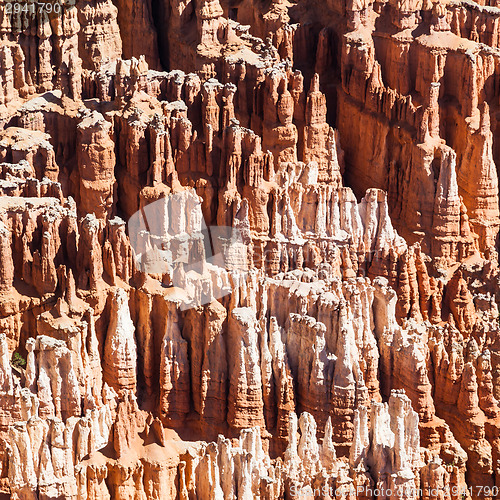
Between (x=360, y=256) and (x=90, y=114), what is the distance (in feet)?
31.4

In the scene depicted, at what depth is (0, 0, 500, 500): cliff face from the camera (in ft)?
174

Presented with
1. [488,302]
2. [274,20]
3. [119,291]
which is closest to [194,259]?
[119,291]

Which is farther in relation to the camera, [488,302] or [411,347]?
[488,302]

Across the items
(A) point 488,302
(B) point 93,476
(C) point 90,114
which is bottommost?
(B) point 93,476

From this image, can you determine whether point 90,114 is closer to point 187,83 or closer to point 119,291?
point 187,83

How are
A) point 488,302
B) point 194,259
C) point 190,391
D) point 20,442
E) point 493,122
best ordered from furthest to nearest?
point 493,122
point 488,302
point 194,259
point 190,391
point 20,442

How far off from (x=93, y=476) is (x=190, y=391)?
6329 mm

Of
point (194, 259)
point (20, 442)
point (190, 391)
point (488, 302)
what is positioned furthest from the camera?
point (488, 302)

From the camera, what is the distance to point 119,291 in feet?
187

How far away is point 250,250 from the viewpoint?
62531 millimetres

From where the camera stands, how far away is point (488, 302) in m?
→ 66.1

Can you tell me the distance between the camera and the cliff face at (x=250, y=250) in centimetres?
5316

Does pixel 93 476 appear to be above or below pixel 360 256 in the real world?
below

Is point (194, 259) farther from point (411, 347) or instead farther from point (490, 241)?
point (490, 241)
